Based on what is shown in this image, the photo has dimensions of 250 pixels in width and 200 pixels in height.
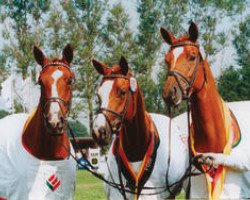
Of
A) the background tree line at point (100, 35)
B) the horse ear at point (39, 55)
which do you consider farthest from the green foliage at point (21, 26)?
the horse ear at point (39, 55)

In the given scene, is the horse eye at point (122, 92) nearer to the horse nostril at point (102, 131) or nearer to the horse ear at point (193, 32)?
the horse nostril at point (102, 131)

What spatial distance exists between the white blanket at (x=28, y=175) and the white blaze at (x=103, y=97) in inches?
28.9

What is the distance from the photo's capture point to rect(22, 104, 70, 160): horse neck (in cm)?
647

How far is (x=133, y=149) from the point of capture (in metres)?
6.59

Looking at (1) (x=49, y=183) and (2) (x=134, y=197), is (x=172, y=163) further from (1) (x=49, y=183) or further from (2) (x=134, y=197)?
(1) (x=49, y=183)

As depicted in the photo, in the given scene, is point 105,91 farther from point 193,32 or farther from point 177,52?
point 193,32

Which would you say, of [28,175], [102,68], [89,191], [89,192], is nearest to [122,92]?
[102,68]

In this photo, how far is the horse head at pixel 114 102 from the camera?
613cm

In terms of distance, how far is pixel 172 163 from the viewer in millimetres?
6605

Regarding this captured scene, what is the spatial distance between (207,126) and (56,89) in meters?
1.60

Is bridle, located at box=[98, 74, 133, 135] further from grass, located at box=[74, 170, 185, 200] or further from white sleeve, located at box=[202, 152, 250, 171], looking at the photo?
grass, located at box=[74, 170, 185, 200]

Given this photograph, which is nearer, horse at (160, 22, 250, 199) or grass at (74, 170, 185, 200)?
horse at (160, 22, 250, 199)

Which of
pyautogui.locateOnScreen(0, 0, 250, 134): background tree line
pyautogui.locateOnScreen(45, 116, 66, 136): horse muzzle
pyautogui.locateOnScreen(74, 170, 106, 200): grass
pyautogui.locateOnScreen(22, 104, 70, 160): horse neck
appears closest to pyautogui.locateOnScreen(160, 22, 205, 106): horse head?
pyautogui.locateOnScreen(45, 116, 66, 136): horse muzzle

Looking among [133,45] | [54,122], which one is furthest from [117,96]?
[133,45]
